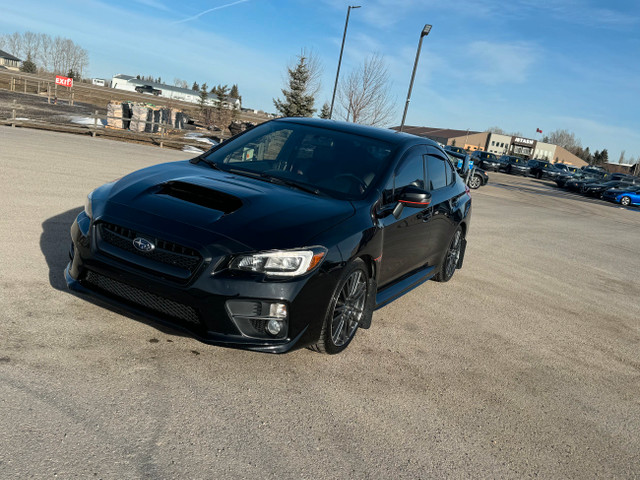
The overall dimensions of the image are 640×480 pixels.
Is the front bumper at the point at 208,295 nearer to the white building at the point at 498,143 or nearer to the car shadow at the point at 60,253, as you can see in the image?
the car shadow at the point at 60,253

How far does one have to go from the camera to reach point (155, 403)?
10.5 feet

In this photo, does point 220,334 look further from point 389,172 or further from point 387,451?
point 389,172

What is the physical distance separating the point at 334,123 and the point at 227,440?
3.35 metres

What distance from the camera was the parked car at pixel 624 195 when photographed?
104 ft

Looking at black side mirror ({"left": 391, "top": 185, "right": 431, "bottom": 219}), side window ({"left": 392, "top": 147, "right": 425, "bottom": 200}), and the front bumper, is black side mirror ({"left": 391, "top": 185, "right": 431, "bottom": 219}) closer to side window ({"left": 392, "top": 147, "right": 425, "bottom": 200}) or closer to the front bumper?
Result: side window ({"left": 392, "top": 147, "right": 425, "bottom": 200})

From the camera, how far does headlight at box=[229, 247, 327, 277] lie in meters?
3.45

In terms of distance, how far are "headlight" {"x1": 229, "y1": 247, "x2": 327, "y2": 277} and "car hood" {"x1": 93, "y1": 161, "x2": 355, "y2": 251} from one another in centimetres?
5

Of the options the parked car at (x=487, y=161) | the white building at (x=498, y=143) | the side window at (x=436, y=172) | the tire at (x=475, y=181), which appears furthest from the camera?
the white building at (x=498, y=143)

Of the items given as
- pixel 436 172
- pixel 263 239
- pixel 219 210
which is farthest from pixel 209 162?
pixel 436 172

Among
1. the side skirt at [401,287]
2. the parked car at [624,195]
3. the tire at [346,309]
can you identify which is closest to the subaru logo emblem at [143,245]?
the tire at [346,309]

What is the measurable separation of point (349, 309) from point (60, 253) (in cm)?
312

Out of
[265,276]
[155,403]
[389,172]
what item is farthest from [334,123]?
[155,403]

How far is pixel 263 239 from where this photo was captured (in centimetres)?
351

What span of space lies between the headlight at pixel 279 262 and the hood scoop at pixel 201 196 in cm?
46
